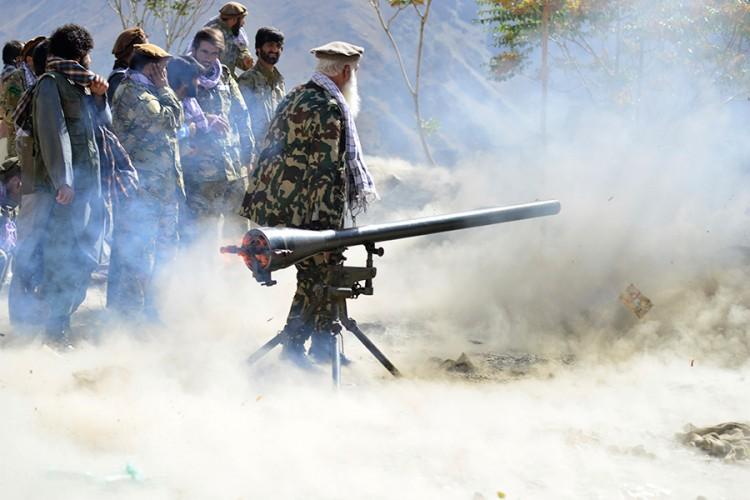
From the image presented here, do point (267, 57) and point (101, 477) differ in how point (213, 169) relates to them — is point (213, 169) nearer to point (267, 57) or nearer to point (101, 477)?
point (267, 57)

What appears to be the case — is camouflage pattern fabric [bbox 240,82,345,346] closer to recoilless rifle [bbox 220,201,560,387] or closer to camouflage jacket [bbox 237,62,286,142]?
recoilless rifle [bbox 220,201,560,387]

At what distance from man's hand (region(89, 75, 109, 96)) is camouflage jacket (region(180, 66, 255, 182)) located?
1273 millimetres

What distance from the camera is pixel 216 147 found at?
6.83 metres

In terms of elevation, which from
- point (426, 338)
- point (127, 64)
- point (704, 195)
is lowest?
point (426, 338)

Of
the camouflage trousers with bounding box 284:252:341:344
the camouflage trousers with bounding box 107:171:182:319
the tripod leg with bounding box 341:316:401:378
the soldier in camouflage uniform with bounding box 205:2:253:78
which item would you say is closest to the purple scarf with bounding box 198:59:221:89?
the soldier in camouflage uniform with bounding box 205:2:253:78

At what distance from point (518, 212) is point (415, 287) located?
98.6 inches

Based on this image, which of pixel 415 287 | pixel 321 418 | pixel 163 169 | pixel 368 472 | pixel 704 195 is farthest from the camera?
pixel 415 287

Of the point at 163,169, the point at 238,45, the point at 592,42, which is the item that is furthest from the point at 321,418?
the point at 592,42

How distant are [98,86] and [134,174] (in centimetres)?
66

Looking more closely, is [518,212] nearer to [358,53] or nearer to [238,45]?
[358,53]

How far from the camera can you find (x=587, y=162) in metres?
A: 8.61

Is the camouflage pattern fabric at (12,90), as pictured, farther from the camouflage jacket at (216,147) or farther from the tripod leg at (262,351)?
the tripod leg at (262,351)

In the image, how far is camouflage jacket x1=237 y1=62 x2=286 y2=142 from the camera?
767 centimetres

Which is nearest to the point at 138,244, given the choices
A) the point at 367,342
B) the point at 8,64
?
the point at 367,342
